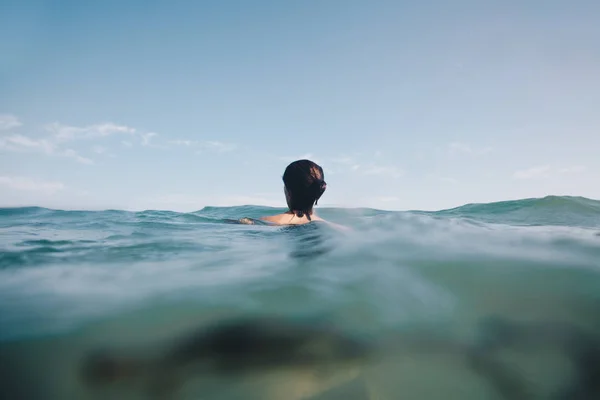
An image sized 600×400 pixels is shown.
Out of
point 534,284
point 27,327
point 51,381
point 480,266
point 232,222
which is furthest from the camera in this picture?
point 232,222

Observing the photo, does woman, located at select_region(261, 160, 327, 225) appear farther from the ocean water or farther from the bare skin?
the ocean water

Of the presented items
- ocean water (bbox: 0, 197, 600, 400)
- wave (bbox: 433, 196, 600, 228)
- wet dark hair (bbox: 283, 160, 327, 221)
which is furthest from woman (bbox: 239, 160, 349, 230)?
wave (bbox: 433, 196, 600, 228)

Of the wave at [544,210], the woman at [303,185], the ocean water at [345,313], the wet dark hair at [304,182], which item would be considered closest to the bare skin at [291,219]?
the woman at [303,185]

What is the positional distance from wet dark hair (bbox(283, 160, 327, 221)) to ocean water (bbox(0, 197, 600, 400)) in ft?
6.65

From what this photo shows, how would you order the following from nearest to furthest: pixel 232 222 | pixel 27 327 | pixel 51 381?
1. pixel 51 381
2. pixel 27 327
3. pixel 232 222

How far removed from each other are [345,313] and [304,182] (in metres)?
3.43

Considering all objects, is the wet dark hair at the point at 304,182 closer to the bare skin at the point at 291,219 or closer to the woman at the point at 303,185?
the woman at the point at 303,185

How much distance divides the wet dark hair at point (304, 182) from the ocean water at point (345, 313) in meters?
2.03

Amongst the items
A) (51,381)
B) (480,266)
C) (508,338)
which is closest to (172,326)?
(51,381)

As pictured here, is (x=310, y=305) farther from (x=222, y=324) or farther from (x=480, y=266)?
(x=480, y=266)

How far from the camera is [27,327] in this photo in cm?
197

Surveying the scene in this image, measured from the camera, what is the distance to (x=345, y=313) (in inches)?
86.7

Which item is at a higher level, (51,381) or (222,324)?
(222,324)

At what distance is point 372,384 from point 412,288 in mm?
948
